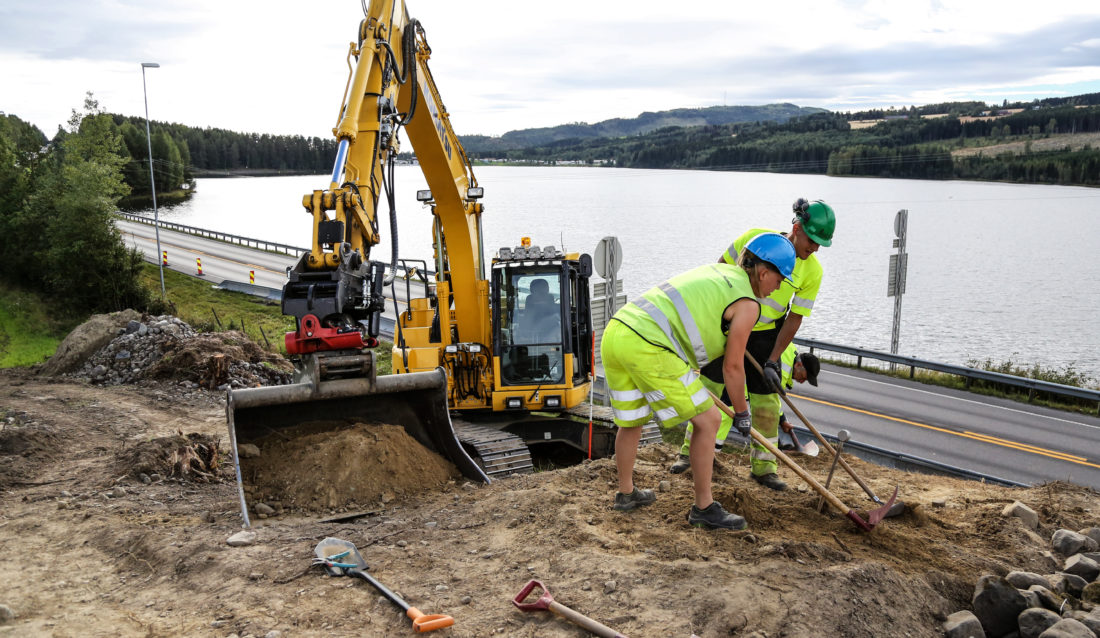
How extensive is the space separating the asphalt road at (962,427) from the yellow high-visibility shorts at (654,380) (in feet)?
30.1

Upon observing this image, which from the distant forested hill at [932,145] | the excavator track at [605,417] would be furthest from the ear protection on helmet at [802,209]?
the distant forested hill at [932,145]

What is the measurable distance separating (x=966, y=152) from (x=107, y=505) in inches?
4067

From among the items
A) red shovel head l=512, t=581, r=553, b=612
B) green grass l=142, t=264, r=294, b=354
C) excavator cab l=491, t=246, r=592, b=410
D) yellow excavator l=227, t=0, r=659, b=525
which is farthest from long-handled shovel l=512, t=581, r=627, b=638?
green grass l=142, t=264, r=294, b=354

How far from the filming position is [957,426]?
16.1 meters

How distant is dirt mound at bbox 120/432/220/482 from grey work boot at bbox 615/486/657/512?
5132 mm

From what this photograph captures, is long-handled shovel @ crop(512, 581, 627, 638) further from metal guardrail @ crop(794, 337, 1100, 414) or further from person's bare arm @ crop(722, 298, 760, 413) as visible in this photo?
metal guardrail @ crop(794, 337, 1100, 414)

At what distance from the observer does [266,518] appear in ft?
22.5

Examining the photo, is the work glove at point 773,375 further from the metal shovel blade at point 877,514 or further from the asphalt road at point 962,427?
the asphalt road at point 962,427

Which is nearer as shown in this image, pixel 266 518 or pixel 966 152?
pixel 266 518

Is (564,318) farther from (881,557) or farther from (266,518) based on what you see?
(881,557)

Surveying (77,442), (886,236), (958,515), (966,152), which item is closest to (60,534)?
(77,442)

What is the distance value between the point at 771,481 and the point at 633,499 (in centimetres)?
142

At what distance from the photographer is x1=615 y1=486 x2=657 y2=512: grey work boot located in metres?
6.20

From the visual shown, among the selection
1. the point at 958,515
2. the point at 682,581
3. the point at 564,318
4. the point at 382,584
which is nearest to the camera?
the point at 682,581
